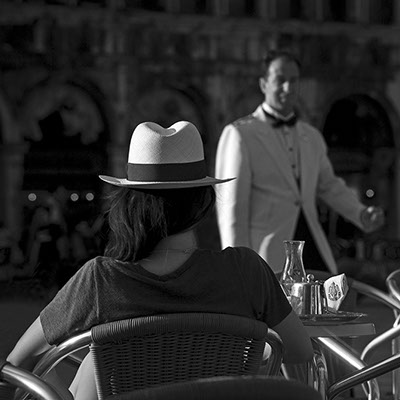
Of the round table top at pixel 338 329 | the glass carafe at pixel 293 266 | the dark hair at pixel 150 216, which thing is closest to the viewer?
the dark hair at pixel 150 216

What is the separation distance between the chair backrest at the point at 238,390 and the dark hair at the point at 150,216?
100cm

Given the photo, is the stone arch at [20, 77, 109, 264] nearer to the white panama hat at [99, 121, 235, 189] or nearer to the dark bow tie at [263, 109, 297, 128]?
the dark bow tie at [263, 109, 297, 128]

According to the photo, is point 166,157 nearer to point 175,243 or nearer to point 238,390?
point 175,243

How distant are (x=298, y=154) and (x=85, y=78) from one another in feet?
52.3

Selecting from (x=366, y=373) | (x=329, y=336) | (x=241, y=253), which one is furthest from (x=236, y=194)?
(x=241, y=253)

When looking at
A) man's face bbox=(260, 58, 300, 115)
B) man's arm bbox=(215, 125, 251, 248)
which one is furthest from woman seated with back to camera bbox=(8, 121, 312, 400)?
man's face bbox=(260, 58, 300, 115)

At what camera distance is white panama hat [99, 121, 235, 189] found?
2977 mm

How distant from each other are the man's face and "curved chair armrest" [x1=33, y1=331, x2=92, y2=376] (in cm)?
291

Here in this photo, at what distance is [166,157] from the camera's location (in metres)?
3.04

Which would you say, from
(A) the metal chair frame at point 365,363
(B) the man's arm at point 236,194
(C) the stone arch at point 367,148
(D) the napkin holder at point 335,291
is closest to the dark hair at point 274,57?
(B) the man's arm at point 236,194

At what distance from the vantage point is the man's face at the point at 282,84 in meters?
5.64

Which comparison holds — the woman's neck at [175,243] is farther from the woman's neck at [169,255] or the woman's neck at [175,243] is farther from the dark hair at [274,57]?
the dark hair at [274,57]

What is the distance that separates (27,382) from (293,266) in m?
1.32

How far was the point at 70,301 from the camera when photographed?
280 centimetres
